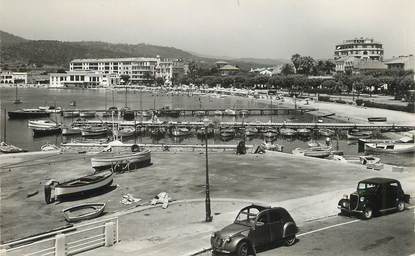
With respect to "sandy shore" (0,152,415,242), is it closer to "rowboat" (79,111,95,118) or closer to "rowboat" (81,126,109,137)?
"rowboat" (81,126,109,137)

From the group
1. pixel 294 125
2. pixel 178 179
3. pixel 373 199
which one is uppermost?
pixel 373 199

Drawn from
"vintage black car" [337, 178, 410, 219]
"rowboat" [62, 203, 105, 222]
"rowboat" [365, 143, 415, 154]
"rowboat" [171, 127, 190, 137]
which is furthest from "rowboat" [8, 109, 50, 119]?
"vintage black car" [337, 178, 410, 219]

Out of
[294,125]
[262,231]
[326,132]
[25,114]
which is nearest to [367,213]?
[262,231]

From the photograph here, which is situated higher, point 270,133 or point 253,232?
point 253,232

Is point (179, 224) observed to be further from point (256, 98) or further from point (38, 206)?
point (256, 98)

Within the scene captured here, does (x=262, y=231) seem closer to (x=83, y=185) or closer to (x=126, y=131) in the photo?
(x=83, y=185)

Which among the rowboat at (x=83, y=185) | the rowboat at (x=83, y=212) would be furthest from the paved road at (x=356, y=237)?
the rowboat at (x=83, y=185)

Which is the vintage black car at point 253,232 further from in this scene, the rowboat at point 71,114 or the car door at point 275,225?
the rowboat at point 71,114
